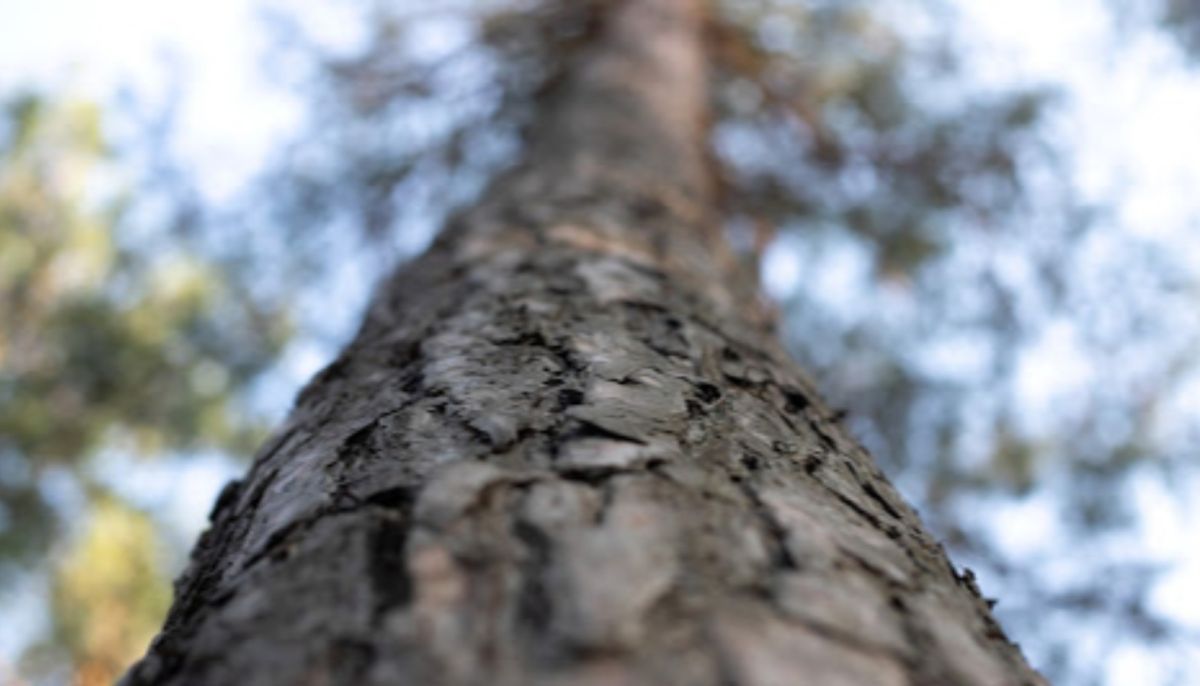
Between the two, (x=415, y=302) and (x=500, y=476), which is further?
(x=415, y=302)

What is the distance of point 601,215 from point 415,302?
1.57 feet

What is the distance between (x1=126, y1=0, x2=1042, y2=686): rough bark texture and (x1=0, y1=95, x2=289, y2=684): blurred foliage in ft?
10.8

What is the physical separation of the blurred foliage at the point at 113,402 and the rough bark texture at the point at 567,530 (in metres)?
3.30

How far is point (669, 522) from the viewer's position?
2.58 ft

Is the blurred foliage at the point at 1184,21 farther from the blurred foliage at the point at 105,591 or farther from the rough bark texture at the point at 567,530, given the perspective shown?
the blurred foliage at the point at 105,591

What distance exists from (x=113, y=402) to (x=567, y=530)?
14.4 feet

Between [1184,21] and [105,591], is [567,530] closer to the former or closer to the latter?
[1184,21]

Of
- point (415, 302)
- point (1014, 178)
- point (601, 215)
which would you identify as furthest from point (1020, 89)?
point (415, 302)

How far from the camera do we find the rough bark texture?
649 mm

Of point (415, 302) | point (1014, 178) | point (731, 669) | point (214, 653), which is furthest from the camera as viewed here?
point (1014, 178)

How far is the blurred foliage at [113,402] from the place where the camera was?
→ 4.53 m

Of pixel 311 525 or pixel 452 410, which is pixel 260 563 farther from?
pixel 452 410

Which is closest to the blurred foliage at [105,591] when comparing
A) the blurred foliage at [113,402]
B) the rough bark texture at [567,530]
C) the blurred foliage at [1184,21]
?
the blurred foliage at [113,402]

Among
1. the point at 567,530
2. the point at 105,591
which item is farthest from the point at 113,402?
the point at 567,530
